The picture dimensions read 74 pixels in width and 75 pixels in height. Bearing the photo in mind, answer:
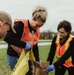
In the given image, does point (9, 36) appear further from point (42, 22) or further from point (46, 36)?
point (46, 36)

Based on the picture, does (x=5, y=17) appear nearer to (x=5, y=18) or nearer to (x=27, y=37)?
(x=5, y=18)

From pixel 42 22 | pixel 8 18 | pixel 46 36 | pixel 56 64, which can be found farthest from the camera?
pixel 46 36

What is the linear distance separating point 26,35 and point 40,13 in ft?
1.60

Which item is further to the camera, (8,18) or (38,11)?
(38,11)

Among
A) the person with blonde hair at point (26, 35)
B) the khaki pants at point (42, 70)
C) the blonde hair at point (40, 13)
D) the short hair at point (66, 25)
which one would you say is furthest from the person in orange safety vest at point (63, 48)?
the blonde hair at point (40, 13)

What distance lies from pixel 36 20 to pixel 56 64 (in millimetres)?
983

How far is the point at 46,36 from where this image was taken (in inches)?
2441

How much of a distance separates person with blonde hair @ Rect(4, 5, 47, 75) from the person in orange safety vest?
1.58ft

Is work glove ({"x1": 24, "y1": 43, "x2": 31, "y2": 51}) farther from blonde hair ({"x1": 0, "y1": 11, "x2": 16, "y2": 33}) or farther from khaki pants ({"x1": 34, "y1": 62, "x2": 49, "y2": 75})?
blonde hair ({"x1": 0, "y1": 11, "x2": 16, "y2": 33})

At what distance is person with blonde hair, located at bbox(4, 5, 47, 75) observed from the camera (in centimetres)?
553

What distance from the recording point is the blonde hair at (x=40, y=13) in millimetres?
5465

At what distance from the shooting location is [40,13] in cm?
550

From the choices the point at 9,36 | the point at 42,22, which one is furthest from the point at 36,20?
the point at 9,36

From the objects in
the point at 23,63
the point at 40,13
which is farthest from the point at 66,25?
the point at 23,63
